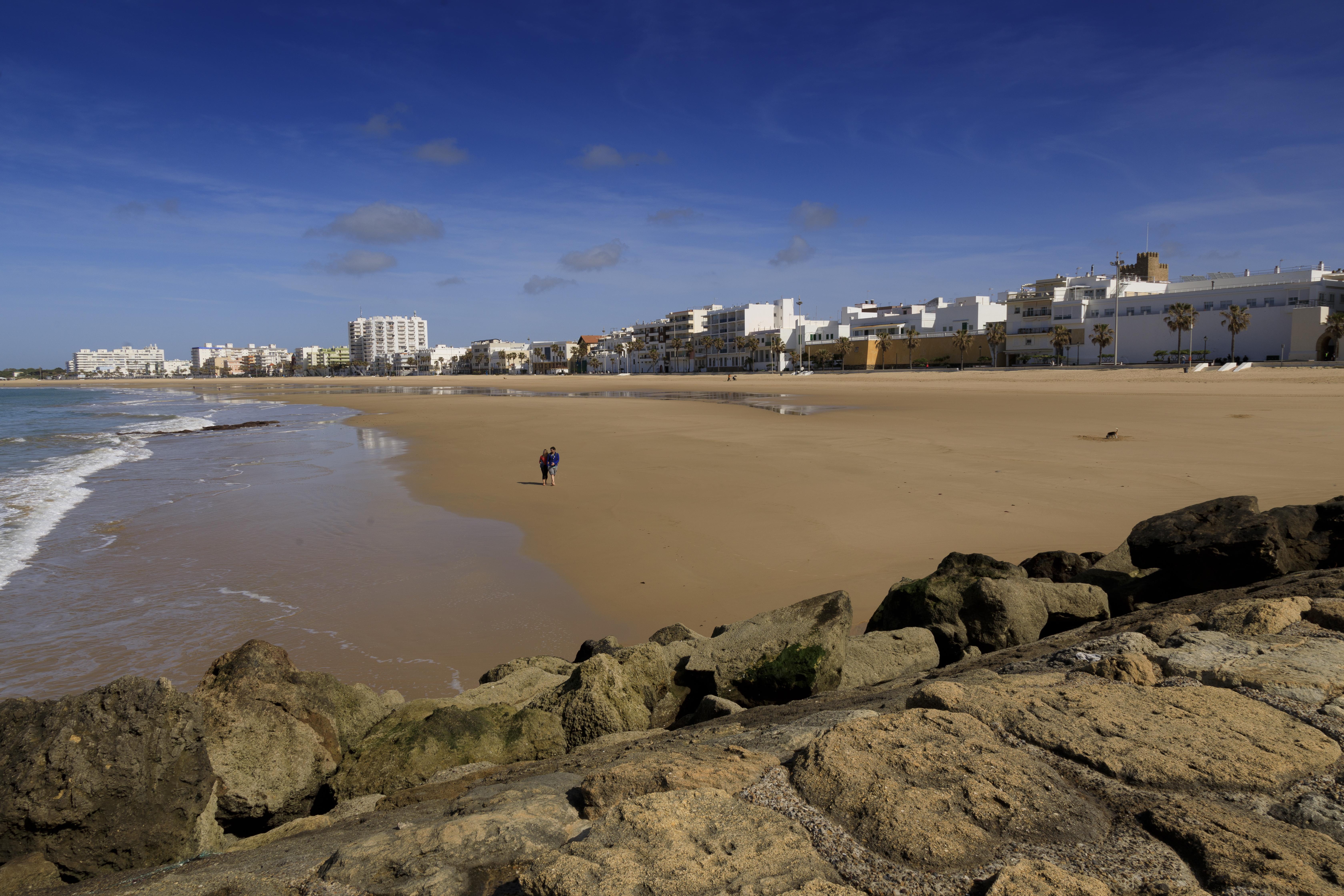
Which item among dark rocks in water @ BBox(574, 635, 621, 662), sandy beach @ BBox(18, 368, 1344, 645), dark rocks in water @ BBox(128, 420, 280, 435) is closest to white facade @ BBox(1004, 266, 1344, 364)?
sandy beach @ BBox(18, 368, 1344, 645)

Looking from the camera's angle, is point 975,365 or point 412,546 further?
point 975,365

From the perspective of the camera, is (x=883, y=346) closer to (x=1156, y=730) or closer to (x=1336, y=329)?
(x=1336, y=329)

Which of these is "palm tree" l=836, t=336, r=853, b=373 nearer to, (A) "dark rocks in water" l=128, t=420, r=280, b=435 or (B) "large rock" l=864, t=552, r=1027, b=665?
(A) "dark rocks in water" l=128, t=420, r=280, b=435

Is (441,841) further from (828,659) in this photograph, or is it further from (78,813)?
(828,659)

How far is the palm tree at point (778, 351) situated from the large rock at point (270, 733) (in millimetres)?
102547

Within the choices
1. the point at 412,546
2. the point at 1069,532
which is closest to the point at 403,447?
the point at 412,546

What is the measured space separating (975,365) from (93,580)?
85.3 meters

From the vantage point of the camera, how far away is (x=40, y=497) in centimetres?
1534

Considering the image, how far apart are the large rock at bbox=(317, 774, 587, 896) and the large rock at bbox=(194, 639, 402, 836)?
70.8 inches

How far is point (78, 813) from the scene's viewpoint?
332cm

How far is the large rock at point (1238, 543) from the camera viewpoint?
5.52 metres

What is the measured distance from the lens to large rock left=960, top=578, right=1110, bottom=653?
576 centimetres

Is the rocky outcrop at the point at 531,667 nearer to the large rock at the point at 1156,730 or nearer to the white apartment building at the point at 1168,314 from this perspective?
the large rock at the point at 1156,730

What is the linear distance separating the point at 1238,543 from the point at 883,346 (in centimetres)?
9093
